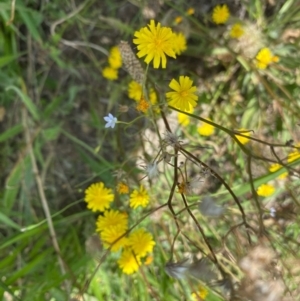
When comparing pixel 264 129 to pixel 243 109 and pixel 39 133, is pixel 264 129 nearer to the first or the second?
pixel 243 109

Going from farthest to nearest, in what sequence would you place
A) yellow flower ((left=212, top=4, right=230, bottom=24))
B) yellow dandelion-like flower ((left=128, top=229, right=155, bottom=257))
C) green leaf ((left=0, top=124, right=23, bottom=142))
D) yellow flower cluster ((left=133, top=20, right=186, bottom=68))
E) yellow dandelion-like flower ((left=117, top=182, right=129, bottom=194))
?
green leaf ((left=0, top=124, right=23, bottom=142))
yellow flower ((left=212, top=4, right=230, bottom=24))
yellow dandelion-like flower ((left=128, top=229, right=155, bottom=257))
yellow dandelion-like flower ((left=117, top=182, right=129, bottom=194))
yellow flower cluster ((left=133, top=20, right=186, bottom=68))

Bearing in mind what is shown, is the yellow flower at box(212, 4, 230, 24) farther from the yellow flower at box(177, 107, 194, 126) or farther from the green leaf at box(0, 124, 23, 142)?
the green leaf at box(0, 124, 23, 142)

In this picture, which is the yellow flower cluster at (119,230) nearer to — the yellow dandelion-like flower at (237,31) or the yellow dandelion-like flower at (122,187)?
the yellow dandelion-like flower at (122,187)

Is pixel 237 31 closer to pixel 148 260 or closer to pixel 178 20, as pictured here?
pixel 178 20

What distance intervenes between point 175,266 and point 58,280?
406 millimetres

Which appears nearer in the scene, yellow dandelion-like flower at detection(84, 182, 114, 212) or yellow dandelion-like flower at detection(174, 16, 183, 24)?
yellow dandelion-like flower at detection(84, 182, 114, 212)

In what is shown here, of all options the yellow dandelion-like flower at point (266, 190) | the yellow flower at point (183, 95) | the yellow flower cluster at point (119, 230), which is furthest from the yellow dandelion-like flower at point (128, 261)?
the yellow flower at point (183, 95)

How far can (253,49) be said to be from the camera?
116 centimetres

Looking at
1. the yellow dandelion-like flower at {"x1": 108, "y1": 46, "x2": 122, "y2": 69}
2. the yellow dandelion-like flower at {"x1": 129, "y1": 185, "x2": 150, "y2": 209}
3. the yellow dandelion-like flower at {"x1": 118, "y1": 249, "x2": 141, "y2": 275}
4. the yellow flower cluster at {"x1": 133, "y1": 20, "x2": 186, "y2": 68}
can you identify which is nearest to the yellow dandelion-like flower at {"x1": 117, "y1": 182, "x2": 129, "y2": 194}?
the yellow dandelion-like flower at {"x1": 129, "y1": 185, "x2": 150, "y2": 209}

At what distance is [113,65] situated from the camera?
4.05 ft

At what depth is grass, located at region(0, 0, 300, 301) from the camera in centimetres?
112

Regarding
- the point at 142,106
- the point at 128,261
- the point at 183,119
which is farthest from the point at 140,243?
the point at 142,106

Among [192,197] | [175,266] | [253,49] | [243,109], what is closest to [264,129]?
[243,109]

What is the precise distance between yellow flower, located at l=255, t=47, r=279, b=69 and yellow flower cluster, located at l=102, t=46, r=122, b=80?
34cm
